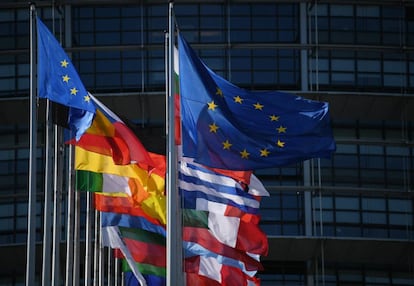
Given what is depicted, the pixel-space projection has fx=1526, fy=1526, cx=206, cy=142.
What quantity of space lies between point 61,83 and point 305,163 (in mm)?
34395

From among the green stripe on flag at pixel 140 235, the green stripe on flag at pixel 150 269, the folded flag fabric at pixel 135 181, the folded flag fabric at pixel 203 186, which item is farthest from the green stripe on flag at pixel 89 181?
the green stripe on flag at pixel 150 269

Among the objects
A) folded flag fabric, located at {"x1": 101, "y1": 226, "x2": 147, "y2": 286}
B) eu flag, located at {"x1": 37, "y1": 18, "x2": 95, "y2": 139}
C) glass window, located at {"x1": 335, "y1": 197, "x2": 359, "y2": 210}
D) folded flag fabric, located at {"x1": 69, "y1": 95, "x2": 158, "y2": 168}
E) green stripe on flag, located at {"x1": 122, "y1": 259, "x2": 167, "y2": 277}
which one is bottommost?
green stripe on flag, located at {"x1": 122, "y1": 259, "x2": 167, "y2": 277}

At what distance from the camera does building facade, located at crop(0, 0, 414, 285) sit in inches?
2729

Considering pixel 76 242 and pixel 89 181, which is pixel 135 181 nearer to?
pixel 89 181

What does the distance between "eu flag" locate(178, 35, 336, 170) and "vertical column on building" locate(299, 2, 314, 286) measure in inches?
1277

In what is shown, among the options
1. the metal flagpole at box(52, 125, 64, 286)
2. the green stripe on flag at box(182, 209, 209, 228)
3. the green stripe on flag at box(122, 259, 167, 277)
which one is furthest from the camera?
the green stripe on flag at box(122, 259, 167, 277)

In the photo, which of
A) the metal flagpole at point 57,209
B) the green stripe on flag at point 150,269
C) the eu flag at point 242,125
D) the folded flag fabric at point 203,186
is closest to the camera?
the eu flag at point 242,125

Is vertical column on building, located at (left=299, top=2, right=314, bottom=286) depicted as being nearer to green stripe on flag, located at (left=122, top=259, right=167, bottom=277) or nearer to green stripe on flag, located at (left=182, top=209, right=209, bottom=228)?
green stripe on flag, located at (left=122, top=259, right=167, bottom=277)

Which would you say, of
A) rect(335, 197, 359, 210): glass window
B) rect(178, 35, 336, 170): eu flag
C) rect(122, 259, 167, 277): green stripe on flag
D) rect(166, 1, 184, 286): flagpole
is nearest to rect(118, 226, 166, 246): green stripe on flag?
rect(122, 259, 167, 277): green stripe on flag

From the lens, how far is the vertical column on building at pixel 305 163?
6912 centimetres

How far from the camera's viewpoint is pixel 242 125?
36.3 meters

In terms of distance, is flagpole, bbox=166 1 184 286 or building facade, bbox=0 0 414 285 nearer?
flagpole, bbox=166 1 184 286

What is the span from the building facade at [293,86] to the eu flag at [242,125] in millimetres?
32216

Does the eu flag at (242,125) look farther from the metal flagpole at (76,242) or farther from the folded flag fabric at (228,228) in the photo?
the metal flagpole at (76,242)
